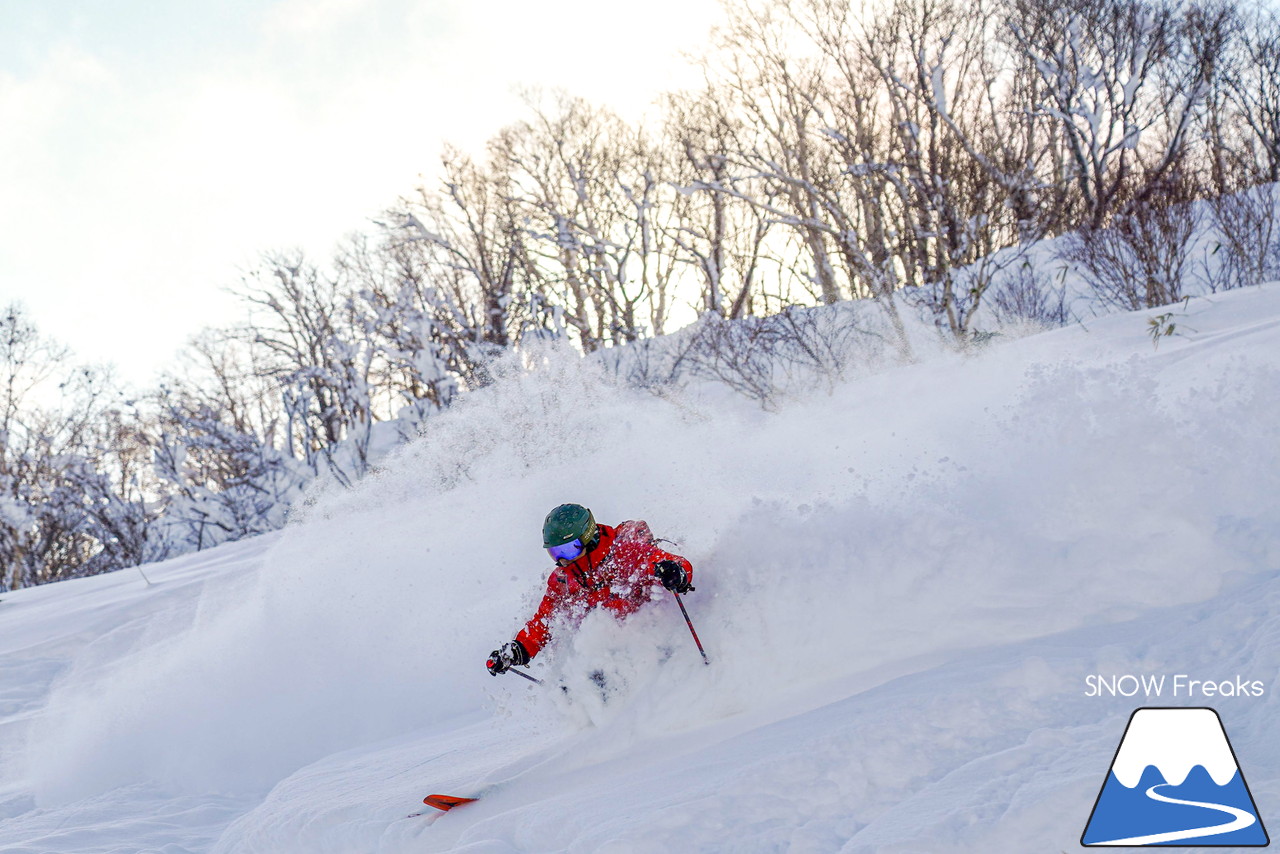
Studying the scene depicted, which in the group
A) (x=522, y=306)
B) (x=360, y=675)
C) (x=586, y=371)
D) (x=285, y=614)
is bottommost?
(x=360, y=675)

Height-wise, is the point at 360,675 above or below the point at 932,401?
below

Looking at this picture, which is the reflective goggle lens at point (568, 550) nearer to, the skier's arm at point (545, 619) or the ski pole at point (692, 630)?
the skier's arm at point (545, 619)

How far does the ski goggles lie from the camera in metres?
4.56

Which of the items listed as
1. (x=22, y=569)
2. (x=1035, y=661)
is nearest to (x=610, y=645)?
(x=1035, y=661)

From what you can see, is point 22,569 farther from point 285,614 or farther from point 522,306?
point 285,614

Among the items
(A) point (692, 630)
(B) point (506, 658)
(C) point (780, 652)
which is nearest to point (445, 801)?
(B) point (506, 658)

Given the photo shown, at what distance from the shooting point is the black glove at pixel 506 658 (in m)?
4.51

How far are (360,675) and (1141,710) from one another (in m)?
5.98

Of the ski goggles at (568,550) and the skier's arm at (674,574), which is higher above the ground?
the ski goggles at (568,550)

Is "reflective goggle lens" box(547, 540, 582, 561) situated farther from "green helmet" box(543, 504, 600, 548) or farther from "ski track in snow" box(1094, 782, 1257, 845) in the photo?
"ski track in snow" box(1094, 782, 1257, 845)

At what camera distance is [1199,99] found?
730 inches

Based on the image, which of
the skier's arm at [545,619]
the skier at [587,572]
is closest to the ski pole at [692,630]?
the skier at [587,572]

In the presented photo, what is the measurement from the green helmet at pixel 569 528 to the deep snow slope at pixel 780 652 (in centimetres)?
46

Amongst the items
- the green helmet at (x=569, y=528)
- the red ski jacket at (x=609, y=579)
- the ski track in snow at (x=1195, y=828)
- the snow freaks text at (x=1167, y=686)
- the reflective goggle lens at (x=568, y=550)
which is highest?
the green helmet at (x=569, y=528)
